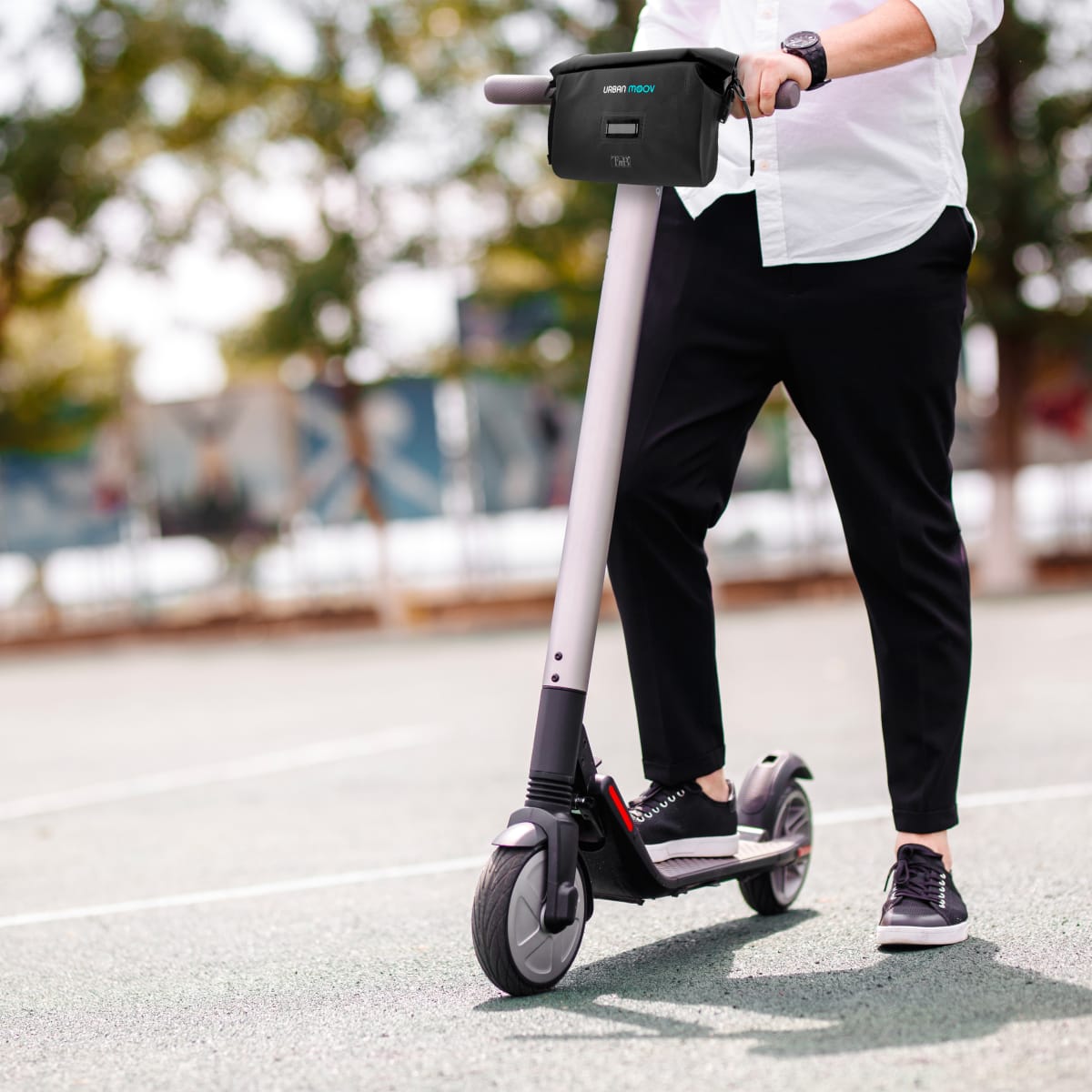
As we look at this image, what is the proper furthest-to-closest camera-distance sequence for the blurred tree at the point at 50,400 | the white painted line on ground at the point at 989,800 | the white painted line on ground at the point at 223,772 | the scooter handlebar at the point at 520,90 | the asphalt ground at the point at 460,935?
the blurred tree at the point at 50,400 → the white painted line on ground at the point at 223,772 → the white painted line on ground at the point at 989,800 → the scooter handlebar at the point at 520,90 → the asphalt ground at the point at 460,935

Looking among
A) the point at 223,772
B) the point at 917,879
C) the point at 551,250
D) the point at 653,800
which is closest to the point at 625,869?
the point at 653,800

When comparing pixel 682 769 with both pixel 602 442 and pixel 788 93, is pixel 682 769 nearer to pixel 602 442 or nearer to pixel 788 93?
pixel 602 442

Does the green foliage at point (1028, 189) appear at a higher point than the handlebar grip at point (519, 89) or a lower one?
higher

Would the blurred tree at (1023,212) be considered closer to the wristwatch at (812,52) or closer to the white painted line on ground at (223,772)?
the white painted line on ground at (223,772)

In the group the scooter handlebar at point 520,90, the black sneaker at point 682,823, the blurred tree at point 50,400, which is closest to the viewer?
the scooter handlebar at point 520,90

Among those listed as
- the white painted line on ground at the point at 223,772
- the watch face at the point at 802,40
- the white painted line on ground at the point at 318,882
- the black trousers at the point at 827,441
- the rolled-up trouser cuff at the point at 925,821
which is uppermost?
the watch face at the point at 802,40

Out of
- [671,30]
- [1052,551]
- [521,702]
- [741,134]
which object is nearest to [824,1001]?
[741,134]

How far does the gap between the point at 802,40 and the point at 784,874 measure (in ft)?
5.07

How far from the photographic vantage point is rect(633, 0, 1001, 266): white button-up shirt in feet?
9.42

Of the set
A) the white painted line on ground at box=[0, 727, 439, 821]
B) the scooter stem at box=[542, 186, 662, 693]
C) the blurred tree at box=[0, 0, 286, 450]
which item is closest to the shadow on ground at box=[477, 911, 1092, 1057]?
the scooter stem at box=[542, 186, 662, 693]

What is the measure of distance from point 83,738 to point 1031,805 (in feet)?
18.2

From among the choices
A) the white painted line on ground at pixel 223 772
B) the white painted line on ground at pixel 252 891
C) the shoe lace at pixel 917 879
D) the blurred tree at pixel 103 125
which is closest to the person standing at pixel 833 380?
the shoe lace at pixel 917 879

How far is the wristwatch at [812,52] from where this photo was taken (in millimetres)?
2645

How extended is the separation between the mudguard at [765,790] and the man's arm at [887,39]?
50.1 inches
